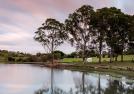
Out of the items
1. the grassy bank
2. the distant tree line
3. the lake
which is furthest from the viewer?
the distant tree line

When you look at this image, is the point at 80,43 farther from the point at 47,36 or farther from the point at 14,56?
the point at 14,56

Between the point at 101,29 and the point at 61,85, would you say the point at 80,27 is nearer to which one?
the point at 101,29

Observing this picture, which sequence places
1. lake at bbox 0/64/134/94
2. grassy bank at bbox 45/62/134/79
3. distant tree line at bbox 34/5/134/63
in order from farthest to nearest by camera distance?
distant tree line at bbox 34/5/134/63 < grassy bank at bbox 45/62/134/79 < lake at bbox 0/64/134/94

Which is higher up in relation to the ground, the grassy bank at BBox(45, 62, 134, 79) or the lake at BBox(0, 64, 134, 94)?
the grassy bank at BBox(45, 62, 134, 79)

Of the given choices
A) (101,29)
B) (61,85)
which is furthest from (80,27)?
(61,85)

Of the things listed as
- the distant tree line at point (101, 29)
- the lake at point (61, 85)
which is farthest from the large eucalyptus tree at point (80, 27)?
the lake at point (61, 85)

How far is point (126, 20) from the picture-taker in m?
79.2

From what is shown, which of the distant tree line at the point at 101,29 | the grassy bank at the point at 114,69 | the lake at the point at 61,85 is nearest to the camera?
the lake at the point at 61,85

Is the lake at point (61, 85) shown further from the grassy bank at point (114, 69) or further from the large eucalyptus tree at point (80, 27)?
the large eucalyptus tree at point (80, 27)

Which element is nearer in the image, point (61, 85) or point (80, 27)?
point (61, 85)

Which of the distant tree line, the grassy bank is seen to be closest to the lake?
the grassy bank

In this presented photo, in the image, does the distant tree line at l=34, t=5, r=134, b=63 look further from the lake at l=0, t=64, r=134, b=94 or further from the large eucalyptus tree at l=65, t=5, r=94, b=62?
the lake at l=0, t=64, r=134, b=94

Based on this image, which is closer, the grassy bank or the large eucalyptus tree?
the grassy bank

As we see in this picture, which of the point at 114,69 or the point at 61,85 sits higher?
the point at 114,69
